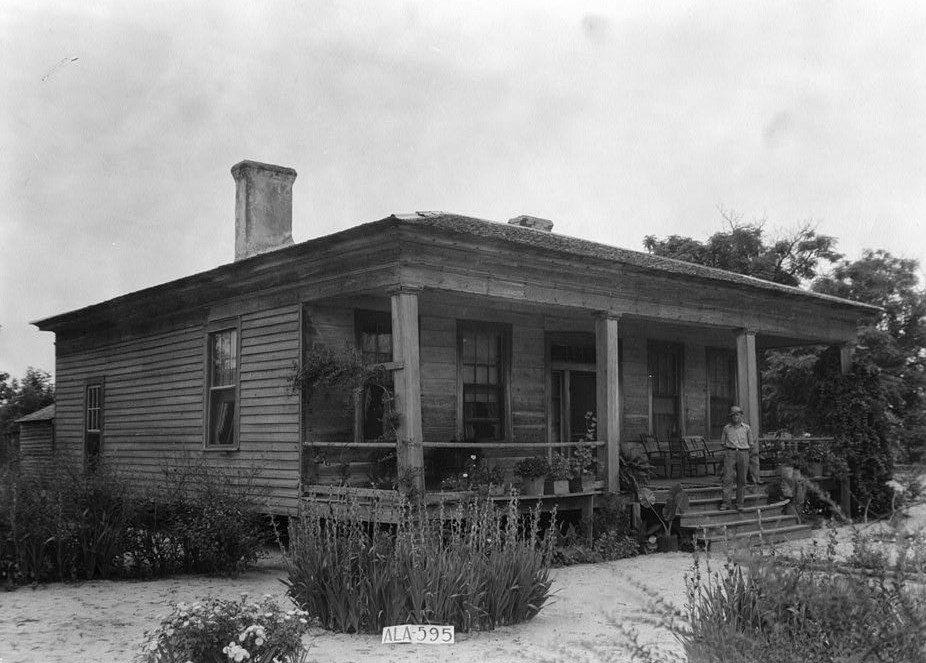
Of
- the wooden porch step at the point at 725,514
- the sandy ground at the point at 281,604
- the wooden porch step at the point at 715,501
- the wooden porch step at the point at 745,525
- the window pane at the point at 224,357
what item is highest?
the window pane at the point at 224,357

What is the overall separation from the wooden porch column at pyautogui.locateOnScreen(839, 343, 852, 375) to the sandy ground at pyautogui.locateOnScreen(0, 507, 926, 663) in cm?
860

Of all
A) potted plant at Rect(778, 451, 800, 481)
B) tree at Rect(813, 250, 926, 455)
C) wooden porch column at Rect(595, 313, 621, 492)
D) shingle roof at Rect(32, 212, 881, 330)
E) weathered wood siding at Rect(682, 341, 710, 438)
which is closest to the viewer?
shingle roof at Rect(32, 212, 881, 330)

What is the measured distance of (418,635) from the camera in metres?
7.96

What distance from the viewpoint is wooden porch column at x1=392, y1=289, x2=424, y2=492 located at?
11.7m

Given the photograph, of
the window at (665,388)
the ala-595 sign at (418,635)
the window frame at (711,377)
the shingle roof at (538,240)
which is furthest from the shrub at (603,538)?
Answer: the window frame at (711,377)

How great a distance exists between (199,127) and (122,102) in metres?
2.91

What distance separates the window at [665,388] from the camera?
758 inches

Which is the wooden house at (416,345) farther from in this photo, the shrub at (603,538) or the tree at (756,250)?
the tree at (756,250)

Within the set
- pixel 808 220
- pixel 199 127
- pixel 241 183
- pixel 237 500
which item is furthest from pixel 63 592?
pixel 808 220

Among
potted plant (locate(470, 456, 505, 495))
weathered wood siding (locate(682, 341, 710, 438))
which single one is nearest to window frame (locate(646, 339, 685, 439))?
weathered wood siding (locate(682, 341, 710, 438))

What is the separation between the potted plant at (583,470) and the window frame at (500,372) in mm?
1867

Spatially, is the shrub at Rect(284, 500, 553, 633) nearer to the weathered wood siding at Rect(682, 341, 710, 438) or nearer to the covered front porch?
the covered front porch

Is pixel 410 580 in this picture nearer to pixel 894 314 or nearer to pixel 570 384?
pixel 570 384

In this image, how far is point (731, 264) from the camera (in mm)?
38281
